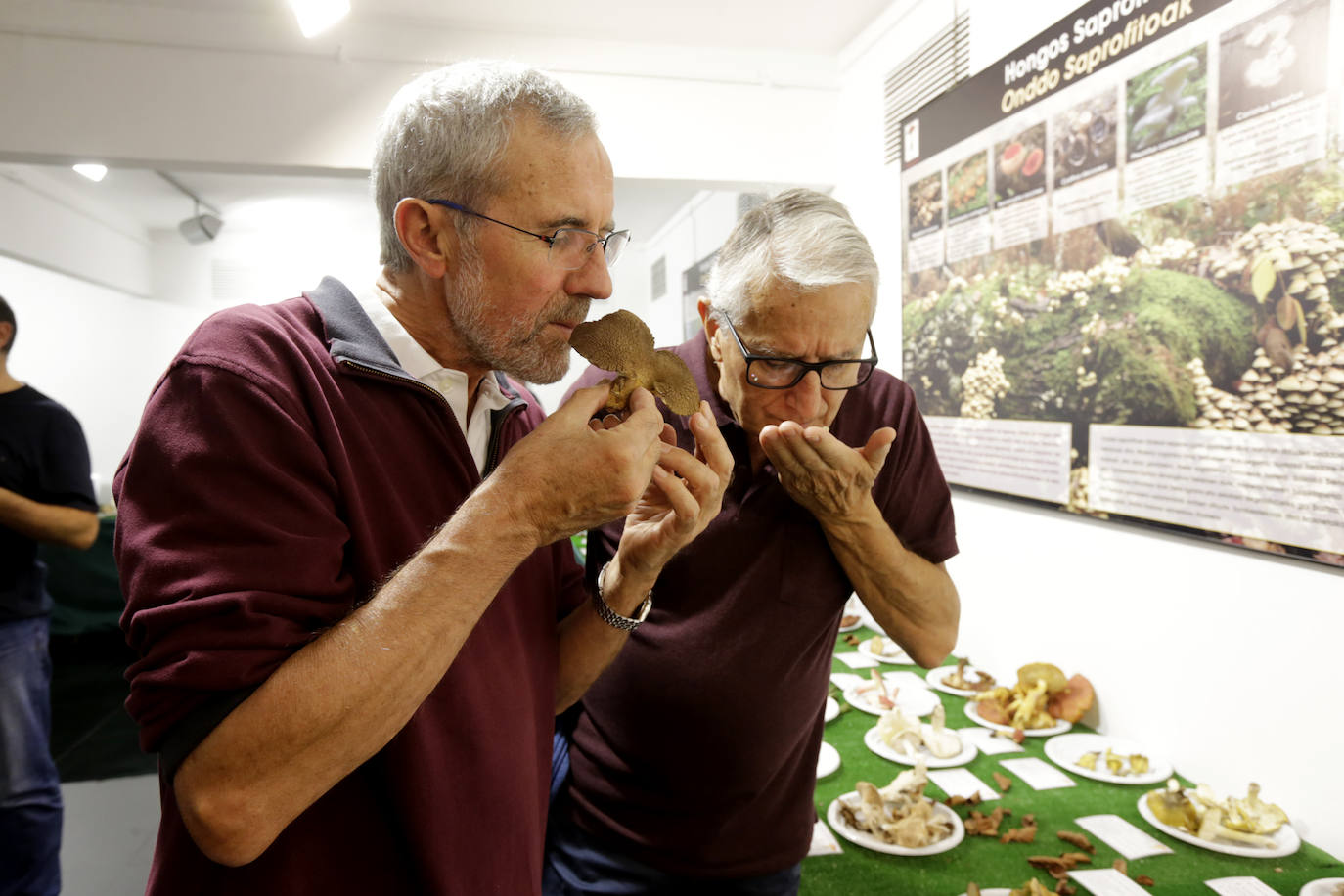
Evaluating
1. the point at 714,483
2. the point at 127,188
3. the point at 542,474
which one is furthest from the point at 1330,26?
the point at 127,188

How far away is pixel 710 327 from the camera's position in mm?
1631

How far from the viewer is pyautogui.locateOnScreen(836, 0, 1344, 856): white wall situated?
1.87 meters

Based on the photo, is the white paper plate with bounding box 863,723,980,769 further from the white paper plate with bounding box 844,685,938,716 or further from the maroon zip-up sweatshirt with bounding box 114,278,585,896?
the maroon zip-up sweatshirt with bounding box 114,278,585,896

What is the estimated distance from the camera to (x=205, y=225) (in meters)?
8.33

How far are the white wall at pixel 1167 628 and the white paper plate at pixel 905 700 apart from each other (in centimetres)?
46

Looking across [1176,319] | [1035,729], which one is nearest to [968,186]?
[1176,319]

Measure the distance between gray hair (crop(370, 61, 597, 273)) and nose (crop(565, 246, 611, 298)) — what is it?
15 cm

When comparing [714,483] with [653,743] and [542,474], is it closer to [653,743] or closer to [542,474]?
[542,474]

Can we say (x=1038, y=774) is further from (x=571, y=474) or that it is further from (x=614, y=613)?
(x=571, y=474)

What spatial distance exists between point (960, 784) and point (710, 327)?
147 cm

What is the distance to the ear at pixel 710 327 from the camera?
5.26ft

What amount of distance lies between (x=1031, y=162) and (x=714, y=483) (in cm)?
218

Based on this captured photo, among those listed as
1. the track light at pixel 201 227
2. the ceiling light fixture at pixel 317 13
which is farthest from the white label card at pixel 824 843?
the track light at pixel 201 227

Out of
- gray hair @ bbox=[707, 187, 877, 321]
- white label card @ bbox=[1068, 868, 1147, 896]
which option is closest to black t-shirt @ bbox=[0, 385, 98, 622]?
gray hair @ bbox=[707, 187, 877, 321]
